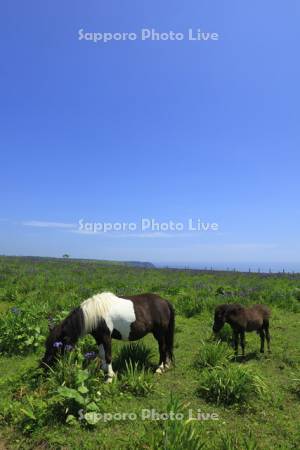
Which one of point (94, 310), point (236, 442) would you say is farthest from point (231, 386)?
point (94, 310)

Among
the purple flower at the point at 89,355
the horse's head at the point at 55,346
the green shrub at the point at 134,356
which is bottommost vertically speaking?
the green shrub at the point at 134,356

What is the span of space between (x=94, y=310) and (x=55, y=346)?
114 centimetres

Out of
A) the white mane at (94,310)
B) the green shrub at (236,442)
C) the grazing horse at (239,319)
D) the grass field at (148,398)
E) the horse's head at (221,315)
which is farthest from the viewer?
the horse's head at (221,315)

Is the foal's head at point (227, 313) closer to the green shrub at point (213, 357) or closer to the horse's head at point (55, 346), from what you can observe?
the green shrub at point (213, 357)

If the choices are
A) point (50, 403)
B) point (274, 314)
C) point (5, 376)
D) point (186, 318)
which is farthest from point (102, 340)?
point (274, 314)

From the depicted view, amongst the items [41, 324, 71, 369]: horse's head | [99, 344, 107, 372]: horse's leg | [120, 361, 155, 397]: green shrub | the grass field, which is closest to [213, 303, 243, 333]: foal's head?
the grass field

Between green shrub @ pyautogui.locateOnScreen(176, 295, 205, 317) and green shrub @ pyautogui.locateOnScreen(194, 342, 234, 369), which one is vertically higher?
green shrub @ pyautogui.locateOnScreen(176, 295, 205, 317)

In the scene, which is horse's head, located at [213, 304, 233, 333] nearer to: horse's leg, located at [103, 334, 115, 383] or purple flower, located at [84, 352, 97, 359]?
horse's leg, located at [103, 334, 115, 383]

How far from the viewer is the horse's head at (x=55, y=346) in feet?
26.7

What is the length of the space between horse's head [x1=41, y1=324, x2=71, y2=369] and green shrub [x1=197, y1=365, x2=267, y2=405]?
311cm

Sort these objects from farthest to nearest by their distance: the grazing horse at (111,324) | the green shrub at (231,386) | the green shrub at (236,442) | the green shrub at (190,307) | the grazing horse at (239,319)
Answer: the green shrub at (190,307)
the grazing horse at (239,319)
the grazing horse at (111,324)
the green shrub at (231,386)
the green shrub at (236,442)

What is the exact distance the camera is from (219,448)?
18.9 ft

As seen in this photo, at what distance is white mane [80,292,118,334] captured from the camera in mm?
8524

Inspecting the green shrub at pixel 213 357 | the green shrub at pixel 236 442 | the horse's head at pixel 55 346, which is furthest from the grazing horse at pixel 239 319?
the horse's head at pixel 55 346
